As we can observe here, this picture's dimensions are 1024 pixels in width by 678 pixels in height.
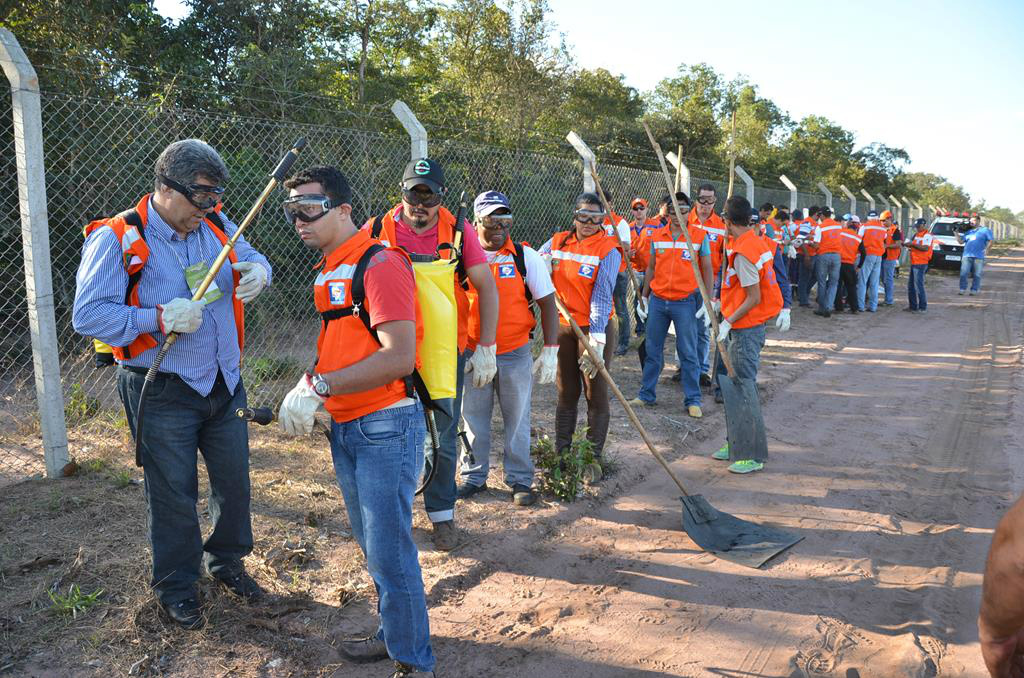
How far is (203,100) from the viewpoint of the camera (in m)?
10.1

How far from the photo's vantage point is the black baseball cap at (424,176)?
386cm

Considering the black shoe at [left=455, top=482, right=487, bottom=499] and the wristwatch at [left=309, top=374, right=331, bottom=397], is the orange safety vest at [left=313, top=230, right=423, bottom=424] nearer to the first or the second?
the wristwatch at [left=309, top=374, right=331, bottom=397]

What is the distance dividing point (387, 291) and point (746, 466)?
13.0 feet

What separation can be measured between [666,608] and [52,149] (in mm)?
6136

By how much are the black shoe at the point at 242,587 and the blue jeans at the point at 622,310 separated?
22.2 feet

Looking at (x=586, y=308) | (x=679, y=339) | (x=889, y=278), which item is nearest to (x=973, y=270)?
(x=889, y=278)

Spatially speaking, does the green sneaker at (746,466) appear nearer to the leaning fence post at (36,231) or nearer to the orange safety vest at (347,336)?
the orange safety vest at (347,336)

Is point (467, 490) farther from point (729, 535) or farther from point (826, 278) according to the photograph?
point (826, 278)

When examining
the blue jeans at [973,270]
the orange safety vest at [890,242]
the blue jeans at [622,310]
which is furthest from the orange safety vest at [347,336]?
the blue jeans at [973,270]

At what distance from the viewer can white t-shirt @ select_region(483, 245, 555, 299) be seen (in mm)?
4609

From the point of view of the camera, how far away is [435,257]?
398 centimetres

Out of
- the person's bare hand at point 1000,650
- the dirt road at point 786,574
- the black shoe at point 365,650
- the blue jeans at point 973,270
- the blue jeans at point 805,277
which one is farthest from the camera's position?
the blue jeans at point 973,270

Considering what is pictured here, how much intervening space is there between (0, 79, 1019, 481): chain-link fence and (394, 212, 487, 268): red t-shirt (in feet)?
7.44

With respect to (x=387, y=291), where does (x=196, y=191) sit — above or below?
above
